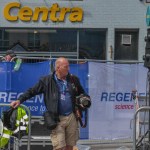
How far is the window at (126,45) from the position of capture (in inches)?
741

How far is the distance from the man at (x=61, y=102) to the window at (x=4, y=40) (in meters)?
11.0

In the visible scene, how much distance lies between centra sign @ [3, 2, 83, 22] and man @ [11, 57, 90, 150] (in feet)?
34.8

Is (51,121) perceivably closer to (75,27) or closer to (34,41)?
(75,27)

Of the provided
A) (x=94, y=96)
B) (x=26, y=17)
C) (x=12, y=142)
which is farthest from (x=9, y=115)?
(x=26, y=17)

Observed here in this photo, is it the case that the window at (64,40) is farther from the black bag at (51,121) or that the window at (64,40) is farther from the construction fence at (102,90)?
the black bag at (51,121)

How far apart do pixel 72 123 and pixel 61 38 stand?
11.1 m

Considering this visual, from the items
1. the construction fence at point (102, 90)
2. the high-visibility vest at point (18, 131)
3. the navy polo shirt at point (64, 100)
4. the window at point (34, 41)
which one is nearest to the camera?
the navy polo shirt at point (64, 100)

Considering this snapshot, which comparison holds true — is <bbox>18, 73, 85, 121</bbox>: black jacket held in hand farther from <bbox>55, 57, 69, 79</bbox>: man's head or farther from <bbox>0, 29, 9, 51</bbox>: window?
<bbox>0, 29, 9, 51</bbox>: window

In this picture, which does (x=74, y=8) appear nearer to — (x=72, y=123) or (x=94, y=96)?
(x=94, y=96)

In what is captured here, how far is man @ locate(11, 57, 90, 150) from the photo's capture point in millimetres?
7699

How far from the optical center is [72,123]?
781cm

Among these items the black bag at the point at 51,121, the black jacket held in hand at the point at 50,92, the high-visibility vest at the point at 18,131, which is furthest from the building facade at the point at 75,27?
the black bag at the point at 51,121

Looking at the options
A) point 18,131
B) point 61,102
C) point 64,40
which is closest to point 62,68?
point 61,102

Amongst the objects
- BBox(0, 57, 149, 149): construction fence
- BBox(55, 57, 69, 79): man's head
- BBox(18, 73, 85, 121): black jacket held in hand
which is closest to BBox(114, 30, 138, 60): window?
BBox(0, 57, 149, 149): construction fence
